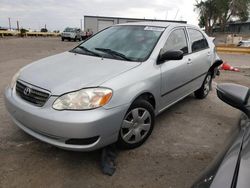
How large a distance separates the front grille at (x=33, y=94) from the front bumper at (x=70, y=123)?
2.1 inches

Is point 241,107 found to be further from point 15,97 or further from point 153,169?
point 15,97

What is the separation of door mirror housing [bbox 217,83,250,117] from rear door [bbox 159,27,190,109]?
4.76 ft

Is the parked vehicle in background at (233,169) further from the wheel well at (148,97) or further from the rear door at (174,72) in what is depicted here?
the rear door at (174,72)

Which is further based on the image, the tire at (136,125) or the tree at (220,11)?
the tree at (220,11)

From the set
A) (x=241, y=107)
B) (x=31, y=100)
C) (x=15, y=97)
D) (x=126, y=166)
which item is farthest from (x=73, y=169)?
(x=241, y=107)

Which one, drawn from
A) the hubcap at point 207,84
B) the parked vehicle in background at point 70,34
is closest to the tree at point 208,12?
the parked vehicle in background at point 70,34

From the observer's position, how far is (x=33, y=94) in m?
2.75

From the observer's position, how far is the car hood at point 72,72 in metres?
2.69

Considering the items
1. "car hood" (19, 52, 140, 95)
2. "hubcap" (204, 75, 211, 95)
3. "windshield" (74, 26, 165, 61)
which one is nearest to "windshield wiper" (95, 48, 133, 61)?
"windshield" (74, 26, 165, 61)

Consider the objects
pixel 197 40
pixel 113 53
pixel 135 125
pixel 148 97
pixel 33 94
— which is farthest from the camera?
pixel 197 40

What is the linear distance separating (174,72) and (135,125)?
3.74 feet

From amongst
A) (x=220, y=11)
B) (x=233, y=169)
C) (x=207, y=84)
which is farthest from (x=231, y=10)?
(x=233, y=169)

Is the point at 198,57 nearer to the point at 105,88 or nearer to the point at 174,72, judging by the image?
the point at 174,72

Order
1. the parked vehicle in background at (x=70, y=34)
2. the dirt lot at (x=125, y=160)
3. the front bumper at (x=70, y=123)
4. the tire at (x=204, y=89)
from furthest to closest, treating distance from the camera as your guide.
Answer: the parked vehicle in background at (x=70, y=34) < the tire at (x=204, y=89) < the dirt lot at (x=125, y=160) < the front bumper at (x=70, y=123)
